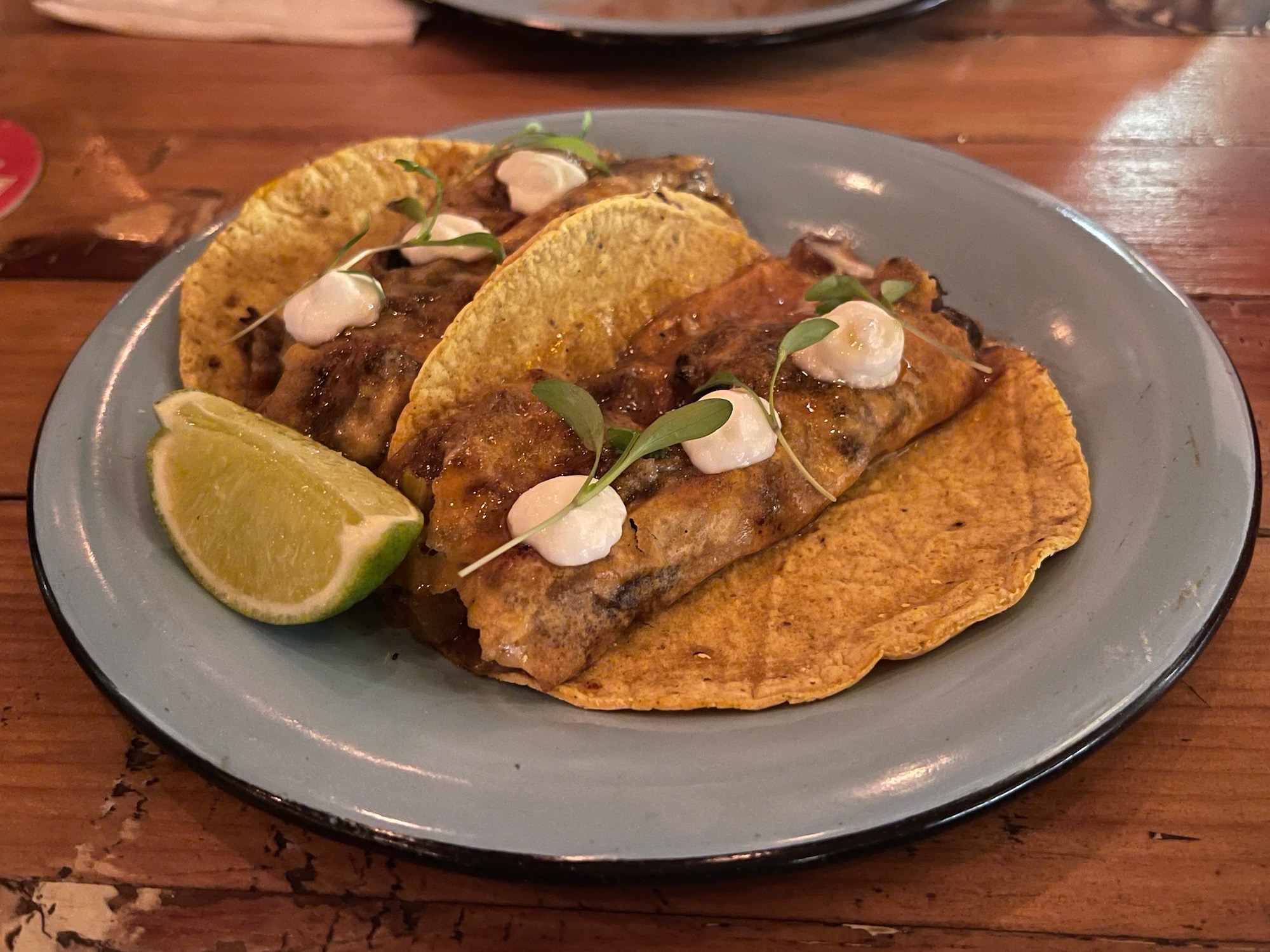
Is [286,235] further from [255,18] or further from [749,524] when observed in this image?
[255,18]

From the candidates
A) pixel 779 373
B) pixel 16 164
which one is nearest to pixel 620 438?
pixel 779 373

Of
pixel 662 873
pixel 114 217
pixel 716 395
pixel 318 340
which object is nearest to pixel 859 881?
pixel 662 873

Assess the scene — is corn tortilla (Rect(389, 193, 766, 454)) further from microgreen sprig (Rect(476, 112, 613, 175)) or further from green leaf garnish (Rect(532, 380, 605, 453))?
microgreen sprig (Rect(476, 112, 613, 175))

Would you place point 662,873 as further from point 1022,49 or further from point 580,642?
point 1022,49

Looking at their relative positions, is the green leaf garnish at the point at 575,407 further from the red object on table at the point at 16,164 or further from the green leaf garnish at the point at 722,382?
the red object on table at the point at 16,164

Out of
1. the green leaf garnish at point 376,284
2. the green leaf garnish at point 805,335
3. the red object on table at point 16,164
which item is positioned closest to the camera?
the green leaf garnish at point 805,335

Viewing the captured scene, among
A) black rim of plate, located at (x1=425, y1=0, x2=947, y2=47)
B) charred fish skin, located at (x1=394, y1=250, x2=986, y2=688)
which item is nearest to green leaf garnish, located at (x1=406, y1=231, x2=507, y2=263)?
charred fish skin, located at (x1=394, y1=250, x2=986, y2=688)

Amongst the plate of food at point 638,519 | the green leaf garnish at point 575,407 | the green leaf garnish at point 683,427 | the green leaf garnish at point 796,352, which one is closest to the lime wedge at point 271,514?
the plate of food at point 638,519
